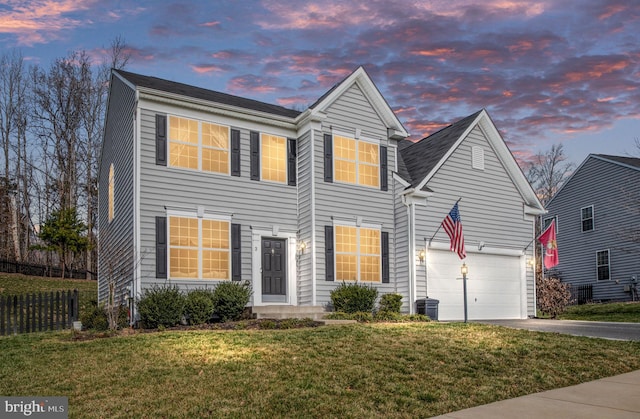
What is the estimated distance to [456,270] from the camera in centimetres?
2036

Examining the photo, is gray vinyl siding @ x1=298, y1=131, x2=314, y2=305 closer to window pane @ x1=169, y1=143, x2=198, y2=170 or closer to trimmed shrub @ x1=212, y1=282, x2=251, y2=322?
trimmed shrub @ x1=212, y1=282, x2=251, y2=322

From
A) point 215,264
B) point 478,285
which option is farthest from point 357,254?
point 478,285

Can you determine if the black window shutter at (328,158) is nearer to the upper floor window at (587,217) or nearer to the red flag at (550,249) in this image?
the red flag at (550,249)

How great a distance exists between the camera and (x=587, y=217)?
32.2 m

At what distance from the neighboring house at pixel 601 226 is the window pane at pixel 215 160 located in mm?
19150

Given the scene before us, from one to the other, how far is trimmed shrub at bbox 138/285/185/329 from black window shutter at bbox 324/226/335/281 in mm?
4749

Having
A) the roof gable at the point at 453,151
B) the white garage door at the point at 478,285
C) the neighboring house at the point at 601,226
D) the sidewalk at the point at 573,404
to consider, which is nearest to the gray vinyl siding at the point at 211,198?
the roof gable at the point at 453,151

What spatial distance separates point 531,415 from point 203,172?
39.2 ft

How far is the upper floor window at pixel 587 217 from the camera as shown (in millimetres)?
32000

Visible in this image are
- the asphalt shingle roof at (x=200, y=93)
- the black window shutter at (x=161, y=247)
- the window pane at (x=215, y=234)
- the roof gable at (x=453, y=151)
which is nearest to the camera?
the black window shutter at (x=161, y=247)

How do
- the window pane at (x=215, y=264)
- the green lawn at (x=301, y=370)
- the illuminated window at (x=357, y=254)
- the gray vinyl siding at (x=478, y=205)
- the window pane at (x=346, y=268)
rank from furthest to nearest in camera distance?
the gray vinyl siding at (x=478, y=205)
the illuminated window at (x=357, y=254)
the window pane at (x=346, y=268)
the window pane at (x=215, y=264)
the green lawn at (x=301, y=370)

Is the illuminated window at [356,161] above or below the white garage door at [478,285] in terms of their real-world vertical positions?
above

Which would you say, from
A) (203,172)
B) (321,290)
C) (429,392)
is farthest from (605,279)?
(429,392)

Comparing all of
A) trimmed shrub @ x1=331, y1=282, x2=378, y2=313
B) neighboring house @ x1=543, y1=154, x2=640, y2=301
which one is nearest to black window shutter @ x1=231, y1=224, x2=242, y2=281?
trimmed shrub @ x1=331, y1=282, x2=378, y2=313
